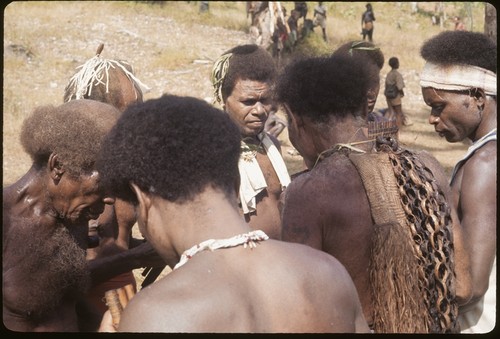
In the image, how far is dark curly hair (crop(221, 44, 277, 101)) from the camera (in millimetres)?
5418

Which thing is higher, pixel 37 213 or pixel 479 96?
pixel 479 96

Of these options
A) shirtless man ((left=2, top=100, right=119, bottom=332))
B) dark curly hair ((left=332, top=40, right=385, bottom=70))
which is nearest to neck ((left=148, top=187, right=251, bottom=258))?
shirtless man ((left=2, top=100, right=119, bottom=332))

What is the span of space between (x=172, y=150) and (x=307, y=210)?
2.99 ft

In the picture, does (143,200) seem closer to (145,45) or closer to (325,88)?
(325,88)

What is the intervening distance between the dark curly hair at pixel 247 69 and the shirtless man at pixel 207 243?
2934mm

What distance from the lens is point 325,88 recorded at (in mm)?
3463

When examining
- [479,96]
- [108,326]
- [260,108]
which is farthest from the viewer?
[260,108]

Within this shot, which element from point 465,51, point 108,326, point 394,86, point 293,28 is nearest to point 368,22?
point 293,28

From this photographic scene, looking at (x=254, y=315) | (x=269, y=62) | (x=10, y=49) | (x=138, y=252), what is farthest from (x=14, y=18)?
(x=254, y=315)

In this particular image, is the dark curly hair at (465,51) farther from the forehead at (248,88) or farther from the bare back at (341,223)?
the forehead at (248,88)

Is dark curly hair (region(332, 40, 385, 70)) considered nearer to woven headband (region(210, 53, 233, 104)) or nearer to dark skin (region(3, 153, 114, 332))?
woven headband (region(210, 53, 233, 104))

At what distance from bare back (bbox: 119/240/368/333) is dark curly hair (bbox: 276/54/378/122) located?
3.62 feet

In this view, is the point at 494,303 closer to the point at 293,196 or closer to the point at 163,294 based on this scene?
the point at 293,196

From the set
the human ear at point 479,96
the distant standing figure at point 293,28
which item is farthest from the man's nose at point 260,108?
the distant standing figure at point 293,28
